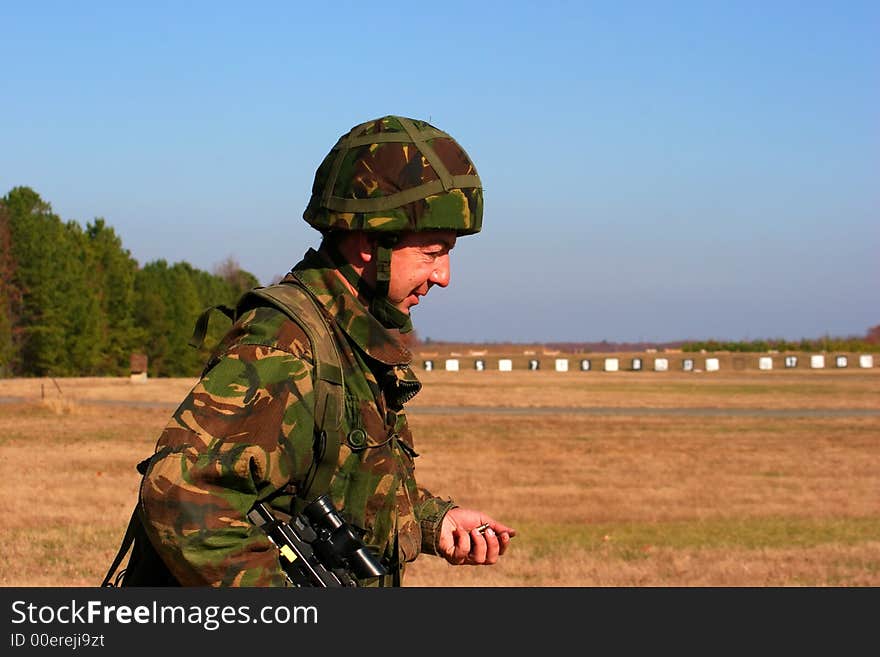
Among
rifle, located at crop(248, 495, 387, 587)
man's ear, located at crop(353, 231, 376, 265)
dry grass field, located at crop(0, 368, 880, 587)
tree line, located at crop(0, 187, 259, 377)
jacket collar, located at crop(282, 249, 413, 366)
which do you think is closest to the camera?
rifle, located at crop(248, 495, 387, 587)

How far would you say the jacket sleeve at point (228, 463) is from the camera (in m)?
2.50

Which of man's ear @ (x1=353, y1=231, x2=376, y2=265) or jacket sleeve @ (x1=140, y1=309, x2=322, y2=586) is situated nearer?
jacket sleeve @ (x1=140, y1=309, x2=322, y2=586)

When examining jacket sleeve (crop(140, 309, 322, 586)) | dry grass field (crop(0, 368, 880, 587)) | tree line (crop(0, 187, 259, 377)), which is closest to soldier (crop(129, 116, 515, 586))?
jacket sleeve (crop(140, 309, 322, 586))

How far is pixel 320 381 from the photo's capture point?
8.79 ft

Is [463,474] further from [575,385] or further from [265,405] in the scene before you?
[575,385]

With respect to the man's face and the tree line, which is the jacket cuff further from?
the tree line

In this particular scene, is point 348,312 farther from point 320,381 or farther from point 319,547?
point 319,547

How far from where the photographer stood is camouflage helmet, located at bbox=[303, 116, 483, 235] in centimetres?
295

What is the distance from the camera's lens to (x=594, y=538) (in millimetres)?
12875

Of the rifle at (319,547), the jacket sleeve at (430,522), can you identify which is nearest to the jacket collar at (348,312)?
the rifle at (319,547)

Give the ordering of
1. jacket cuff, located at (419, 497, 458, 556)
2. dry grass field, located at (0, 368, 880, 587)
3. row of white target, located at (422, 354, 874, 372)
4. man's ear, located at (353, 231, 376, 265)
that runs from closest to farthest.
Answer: man's ear, located at (353, 231, 376, 265) → jacket cuff, located at (419, 497, 458, 556) → dry grass field, located at (0, 368, 880, 587) → row of white target, located at (422, 354, 874, 372)

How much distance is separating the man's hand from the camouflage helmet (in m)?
0.85

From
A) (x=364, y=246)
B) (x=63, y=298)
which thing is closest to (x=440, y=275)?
(x=364, y=246)

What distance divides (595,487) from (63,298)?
4928cm
